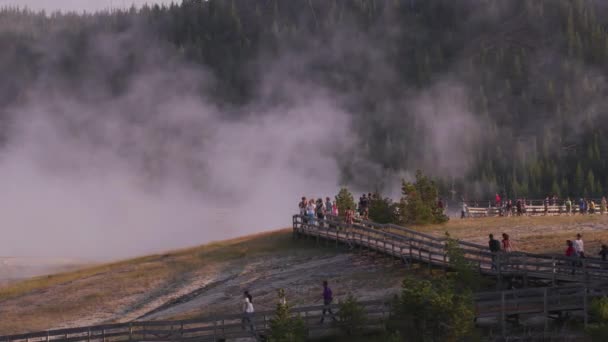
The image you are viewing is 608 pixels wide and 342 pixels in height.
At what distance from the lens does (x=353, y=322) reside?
3027 centimetres

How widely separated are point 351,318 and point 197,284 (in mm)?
17250

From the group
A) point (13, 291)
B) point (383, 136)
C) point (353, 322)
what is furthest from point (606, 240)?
point (383, 136)

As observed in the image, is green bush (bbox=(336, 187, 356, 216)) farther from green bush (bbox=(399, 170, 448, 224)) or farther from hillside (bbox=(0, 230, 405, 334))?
hillside (bbox=(0, 230, 405, 334))

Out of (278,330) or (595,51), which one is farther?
(595,51)

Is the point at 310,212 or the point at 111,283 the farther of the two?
the point at 310,212

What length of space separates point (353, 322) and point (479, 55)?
175m

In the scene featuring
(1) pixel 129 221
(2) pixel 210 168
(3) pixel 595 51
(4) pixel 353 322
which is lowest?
(4) pixel 353 322

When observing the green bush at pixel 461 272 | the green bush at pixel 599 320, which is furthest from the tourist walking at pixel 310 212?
the green bush at pixel 599 320

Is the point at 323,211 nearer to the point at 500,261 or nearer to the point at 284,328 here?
the point at 500,261

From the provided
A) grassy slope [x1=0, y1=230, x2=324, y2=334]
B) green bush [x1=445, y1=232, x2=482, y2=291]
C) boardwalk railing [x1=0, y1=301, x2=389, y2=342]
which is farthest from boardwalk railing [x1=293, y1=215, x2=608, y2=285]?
boardwalk railing [x1=0, y1=301, x2=389, y2=342]

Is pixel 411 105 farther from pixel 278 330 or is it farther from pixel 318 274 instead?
pixel 278 330

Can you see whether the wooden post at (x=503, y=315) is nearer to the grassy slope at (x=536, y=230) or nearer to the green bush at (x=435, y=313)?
the green bush at (x=435, y=313)

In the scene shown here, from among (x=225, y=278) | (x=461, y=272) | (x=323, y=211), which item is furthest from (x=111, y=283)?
(x=461, y=272)

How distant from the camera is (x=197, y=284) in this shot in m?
46.1
